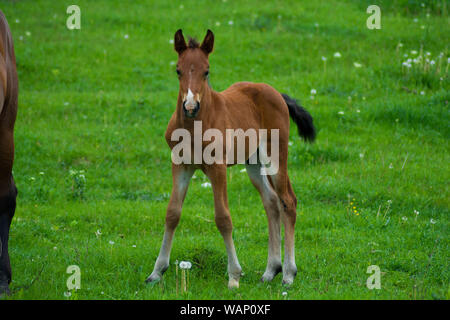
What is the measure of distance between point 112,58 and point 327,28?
4.80m

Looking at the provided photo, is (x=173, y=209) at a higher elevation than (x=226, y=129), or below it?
below

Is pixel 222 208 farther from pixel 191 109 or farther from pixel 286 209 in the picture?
pixel 191 109

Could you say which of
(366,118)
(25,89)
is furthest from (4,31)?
(366,118)

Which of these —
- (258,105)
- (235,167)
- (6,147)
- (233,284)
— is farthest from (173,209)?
(235,167)

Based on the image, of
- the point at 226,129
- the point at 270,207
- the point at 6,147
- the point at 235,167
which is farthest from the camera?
the point at 235,167

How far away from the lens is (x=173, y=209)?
5.14 metres

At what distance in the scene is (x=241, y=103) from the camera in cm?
566

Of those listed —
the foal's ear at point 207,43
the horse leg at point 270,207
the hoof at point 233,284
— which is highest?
the foal's ear at point 207,43

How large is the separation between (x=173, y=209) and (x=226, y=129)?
876 millimetres

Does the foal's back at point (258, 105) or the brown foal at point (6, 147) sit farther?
the foal's back at point (258, 105)

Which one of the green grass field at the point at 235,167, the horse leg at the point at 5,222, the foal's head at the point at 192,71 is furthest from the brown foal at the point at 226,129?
the horse leg at the point at 5,222

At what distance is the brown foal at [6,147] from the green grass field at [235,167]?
35 cm

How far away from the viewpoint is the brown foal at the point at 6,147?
4.94 metres

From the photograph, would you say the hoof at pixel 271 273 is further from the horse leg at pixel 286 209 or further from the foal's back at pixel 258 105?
the foal's back at pixel 258 105
